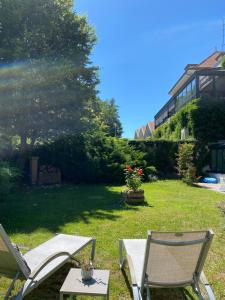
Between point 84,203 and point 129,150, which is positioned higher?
point 129,150

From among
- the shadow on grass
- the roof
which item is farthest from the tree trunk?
the roof

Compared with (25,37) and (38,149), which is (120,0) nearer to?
(25,37)

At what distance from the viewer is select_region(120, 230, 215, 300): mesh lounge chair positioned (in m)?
3.33

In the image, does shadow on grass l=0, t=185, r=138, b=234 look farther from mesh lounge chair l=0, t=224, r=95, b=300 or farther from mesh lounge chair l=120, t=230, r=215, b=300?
mesh lounge chair l=120, t=230, r=215, b=300

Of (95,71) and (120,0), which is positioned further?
(95,71)

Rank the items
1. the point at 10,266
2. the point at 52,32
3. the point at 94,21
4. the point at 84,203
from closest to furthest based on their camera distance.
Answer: the point at 10,266
the point at 84,203
the point at 52,32
the point at 94,21

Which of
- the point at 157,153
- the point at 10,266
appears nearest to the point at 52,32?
the point at 157,153

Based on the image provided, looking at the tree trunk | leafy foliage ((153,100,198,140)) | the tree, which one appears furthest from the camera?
leafy foliage ((153,100,198,140))

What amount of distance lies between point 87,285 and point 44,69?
1364cm

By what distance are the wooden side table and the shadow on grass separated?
3.59 m

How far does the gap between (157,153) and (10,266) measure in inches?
639

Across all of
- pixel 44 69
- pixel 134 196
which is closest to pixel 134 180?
pixel 134 196

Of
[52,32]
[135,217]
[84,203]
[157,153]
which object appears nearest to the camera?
[135,217]

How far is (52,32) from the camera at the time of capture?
15922 millimetres
